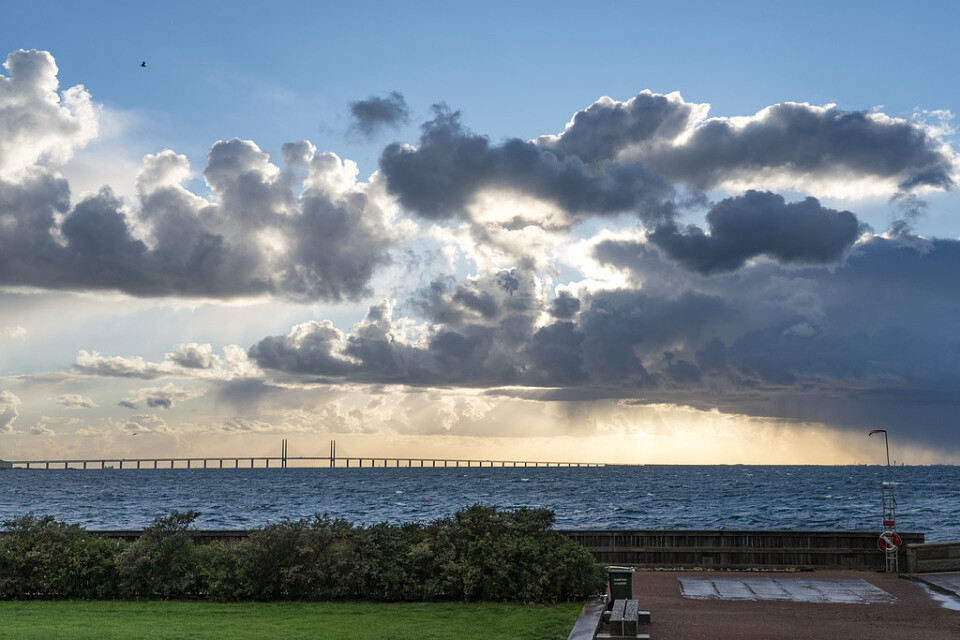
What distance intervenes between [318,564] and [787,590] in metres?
11.6

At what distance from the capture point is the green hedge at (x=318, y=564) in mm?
21469

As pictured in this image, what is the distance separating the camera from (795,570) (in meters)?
26.2

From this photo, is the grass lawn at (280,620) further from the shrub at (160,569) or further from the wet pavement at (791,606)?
the wet pavement at (791,606)

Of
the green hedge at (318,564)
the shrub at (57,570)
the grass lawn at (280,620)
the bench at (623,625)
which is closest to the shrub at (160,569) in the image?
the green hedge at (318,564)

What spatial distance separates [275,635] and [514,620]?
4.90m

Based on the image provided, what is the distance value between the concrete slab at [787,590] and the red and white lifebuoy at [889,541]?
1.91m

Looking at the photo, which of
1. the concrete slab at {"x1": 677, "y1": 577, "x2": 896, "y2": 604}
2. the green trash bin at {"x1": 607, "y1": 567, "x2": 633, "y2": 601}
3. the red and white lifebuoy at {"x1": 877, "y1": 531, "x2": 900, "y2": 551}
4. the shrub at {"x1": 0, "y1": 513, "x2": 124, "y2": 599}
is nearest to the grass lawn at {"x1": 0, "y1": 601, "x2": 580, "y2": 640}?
the shrub at {"x1": 0, "y1": 513, "x2": 124, "y2": 599}

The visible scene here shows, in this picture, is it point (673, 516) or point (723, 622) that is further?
point (673, 516)

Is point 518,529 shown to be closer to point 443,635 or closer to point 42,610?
point 443,635

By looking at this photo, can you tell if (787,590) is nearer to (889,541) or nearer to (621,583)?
(889,541)

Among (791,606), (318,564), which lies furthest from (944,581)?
(318,564)

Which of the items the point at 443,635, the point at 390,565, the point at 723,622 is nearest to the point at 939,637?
the point at 723,622

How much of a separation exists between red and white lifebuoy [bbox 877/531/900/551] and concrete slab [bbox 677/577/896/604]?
6.28ft

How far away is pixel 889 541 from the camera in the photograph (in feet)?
83.7
